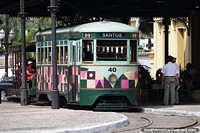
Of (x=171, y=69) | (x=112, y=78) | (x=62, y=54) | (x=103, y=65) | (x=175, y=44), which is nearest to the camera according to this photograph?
(x=103, y=65)

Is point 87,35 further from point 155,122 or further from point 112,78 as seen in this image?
point 155,122

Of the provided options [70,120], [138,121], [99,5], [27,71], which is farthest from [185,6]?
[70,120]

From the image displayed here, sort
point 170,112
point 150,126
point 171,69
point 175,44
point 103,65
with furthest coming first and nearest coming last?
1. point 175,44
2. point 171,69
3. point 103,65
4. point 170,112
5. point 150,126

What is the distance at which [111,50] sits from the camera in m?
22.7

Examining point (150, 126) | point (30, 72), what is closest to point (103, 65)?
point (150, 126)

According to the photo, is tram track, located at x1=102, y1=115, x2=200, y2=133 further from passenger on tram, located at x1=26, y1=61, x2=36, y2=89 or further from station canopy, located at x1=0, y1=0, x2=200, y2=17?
station canopy, located at x1=0, y1=0, x2=200, y2=17

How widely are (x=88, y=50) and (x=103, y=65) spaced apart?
784 mm

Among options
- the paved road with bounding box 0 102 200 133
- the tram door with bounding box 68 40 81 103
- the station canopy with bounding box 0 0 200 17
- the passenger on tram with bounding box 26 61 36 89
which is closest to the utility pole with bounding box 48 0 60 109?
the tram door with bounding box 68 40 81 103

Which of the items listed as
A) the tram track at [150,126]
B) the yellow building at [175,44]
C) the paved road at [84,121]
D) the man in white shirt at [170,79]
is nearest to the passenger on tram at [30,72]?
the man in white shirt at [170,79]

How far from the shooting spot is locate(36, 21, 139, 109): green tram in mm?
22500

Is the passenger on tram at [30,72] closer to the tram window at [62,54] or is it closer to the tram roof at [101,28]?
the tram window at [62,54]

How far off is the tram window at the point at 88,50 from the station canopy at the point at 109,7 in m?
9.20

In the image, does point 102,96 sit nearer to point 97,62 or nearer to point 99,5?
point 97,62

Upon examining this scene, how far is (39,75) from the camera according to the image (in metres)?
26.4
